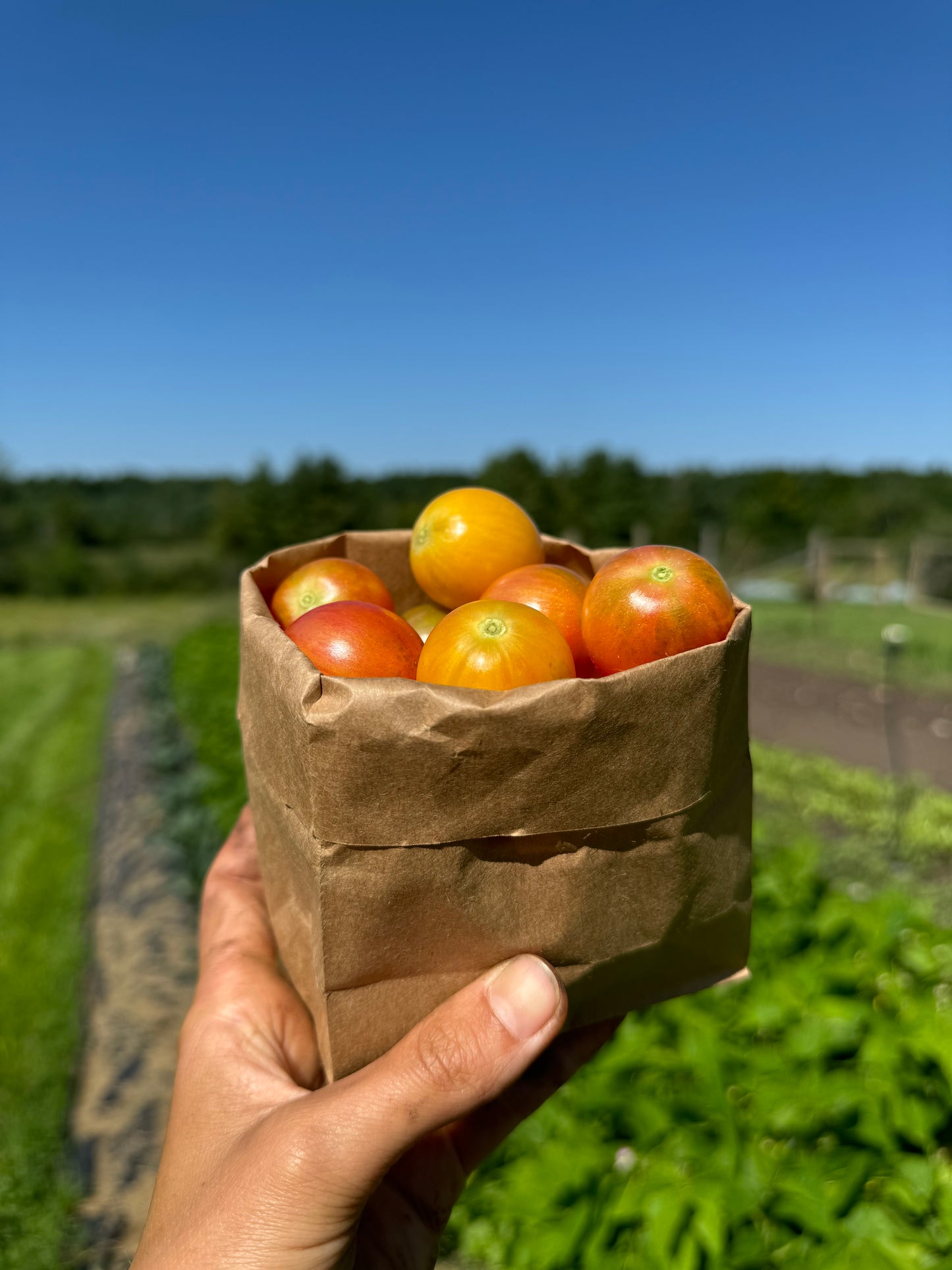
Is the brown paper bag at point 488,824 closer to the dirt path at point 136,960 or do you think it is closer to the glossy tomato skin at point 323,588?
the glossy tomato skin at point 323,588

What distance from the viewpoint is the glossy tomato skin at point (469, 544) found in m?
1.68

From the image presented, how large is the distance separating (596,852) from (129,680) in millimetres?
12147

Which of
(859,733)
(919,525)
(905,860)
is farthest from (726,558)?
(905,860)

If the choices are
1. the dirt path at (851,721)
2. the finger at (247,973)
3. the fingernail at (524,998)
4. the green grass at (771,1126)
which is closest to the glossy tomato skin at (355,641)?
the fingernail at (524,998)

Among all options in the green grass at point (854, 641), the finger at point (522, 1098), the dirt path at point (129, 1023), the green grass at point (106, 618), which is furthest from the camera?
the green grass at point (106, 618)

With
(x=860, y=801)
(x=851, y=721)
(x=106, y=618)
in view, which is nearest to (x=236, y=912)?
(x=860, y=801)

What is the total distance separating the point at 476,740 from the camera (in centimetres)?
110

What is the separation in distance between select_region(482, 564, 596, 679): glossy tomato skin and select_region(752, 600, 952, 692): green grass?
10.1 metres

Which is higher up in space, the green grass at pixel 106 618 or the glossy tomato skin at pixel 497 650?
the glossy tomato skin at pixel 497 650

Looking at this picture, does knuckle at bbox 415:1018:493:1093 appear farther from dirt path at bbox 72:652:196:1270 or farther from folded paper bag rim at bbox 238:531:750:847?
dirt path at bbox 72:652:196:1270

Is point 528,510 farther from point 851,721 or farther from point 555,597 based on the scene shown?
point 555,597

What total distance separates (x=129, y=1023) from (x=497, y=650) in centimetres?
357

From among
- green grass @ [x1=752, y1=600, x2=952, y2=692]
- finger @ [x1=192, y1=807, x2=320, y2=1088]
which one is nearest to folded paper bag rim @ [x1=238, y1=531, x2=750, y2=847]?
finger @ [x1=192, y1=807, x2=320, y2=1088]

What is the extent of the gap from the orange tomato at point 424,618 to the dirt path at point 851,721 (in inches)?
252
